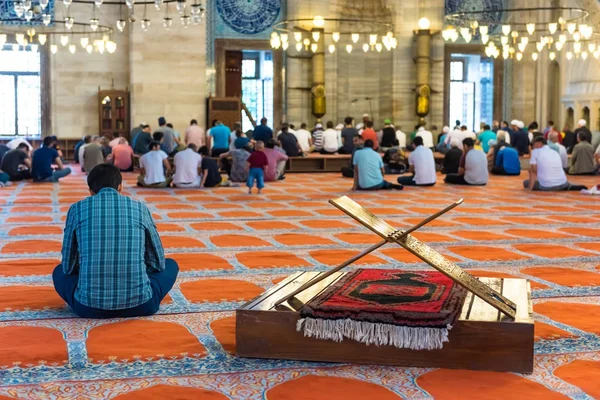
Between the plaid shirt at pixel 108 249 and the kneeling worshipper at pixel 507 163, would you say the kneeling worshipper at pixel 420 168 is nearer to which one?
the kneeling worshipper at pixel 507 163

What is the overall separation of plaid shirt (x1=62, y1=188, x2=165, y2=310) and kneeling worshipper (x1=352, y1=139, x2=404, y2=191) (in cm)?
655

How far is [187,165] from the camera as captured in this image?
1028 cm

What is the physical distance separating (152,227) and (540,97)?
48.7 ft

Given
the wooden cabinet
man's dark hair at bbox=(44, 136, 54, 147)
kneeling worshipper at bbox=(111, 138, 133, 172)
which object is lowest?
kneeling worshipper at bbox=(111, 138, 133, 172)

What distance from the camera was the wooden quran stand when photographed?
2.77 m

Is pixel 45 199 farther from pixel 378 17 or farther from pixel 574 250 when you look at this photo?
pixel 378 17

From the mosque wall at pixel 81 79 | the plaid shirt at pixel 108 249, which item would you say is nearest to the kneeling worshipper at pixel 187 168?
the mosque wall at pixel 81 79

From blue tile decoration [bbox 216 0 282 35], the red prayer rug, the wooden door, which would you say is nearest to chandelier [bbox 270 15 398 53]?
blue tile decoration [bbox 216 0 282 35]

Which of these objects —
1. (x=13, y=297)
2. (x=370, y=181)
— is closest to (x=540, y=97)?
(x=370, y=181)

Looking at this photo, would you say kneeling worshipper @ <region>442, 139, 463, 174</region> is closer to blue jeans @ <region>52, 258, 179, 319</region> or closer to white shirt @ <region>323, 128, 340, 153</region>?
white shirt @ <region>323, 128, 340, 153</region>

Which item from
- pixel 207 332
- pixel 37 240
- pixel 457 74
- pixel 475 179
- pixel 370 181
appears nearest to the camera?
pixel 207 332

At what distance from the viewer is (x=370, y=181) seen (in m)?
9.97

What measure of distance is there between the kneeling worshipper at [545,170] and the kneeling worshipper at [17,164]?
20.2 ft

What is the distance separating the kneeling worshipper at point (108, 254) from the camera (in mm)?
3334
